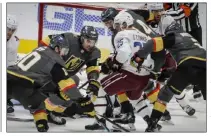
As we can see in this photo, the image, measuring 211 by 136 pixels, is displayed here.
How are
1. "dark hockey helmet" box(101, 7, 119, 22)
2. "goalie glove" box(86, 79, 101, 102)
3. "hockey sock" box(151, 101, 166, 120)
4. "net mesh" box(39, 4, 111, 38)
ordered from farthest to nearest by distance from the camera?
1. "net mesh" box(39, 4, 111, 38)
2. "dark hockey helmet" box(101, 7, 119, 22)
3. "goalie glove" box(86, 79, 101, 102)
4. "hockey sock" box(151, 101, 166, 120)

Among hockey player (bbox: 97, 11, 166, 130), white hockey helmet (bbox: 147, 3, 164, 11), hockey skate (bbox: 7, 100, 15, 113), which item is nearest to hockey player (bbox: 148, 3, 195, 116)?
white hockey helmet (bbox: 147, 3, 164, 11)

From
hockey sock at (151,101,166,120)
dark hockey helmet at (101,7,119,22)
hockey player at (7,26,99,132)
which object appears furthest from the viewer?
dark hockey helmet at (101,7,119,22)

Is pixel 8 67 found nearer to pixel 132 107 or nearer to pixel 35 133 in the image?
pixel 35 133

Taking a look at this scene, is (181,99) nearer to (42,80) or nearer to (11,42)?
(42,80)

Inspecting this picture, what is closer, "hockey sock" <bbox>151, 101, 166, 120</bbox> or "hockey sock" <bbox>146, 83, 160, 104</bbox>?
"hockey sock" <bbox>151, 101, 166, 120</bbox>

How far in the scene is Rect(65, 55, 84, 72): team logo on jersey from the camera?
299cm

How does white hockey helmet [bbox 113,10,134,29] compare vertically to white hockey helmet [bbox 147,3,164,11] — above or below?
below

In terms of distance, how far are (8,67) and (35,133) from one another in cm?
46

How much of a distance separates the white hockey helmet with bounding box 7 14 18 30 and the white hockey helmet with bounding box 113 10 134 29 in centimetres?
74

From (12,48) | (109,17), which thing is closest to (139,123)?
(109,17)

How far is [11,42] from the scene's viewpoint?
315 centimetres

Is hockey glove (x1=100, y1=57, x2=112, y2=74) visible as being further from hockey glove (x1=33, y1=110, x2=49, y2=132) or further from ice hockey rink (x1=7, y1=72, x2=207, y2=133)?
hockey glove (x1=33, y1=110, x2=49, y2=132)

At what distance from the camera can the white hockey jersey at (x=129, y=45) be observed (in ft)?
8.94

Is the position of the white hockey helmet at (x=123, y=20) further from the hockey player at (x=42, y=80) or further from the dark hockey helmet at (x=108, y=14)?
the hockey player at (x=42, y=80)
